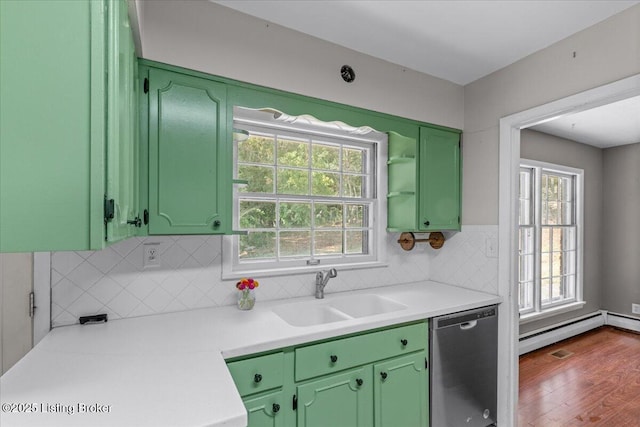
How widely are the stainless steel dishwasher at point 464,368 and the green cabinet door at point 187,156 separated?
55.7 inches

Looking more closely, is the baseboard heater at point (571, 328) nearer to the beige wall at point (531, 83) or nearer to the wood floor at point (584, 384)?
the wood floor at point (584, 384)

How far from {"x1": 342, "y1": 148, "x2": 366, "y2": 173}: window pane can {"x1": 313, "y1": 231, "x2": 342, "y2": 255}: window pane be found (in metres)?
0.51

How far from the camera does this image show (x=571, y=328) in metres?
3.99

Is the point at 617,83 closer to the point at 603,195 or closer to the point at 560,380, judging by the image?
the point at 560,380

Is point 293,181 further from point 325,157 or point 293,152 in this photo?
point 325,157

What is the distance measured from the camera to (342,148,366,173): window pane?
98.7 inches

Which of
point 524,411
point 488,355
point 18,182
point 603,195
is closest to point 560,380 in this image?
point 524,411

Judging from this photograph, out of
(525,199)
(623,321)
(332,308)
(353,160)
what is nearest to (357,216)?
(353,160)

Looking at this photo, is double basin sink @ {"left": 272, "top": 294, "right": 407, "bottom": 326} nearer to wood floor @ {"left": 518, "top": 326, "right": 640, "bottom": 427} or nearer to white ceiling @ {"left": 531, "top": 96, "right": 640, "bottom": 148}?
wood floor @ {"left": 518, "top": 326, "right": 640, "bottom": 427}

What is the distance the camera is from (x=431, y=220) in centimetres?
239

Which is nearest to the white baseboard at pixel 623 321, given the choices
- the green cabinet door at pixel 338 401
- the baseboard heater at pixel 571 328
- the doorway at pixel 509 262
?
the baseboard heater at pixel 571 328

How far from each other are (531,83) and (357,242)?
158cm

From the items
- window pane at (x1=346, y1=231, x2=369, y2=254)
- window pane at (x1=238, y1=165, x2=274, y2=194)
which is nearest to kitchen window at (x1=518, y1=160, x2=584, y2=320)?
window pane at (x1=346, y1=231, x2=369, y2=254)

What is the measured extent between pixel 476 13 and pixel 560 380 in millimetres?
3142
